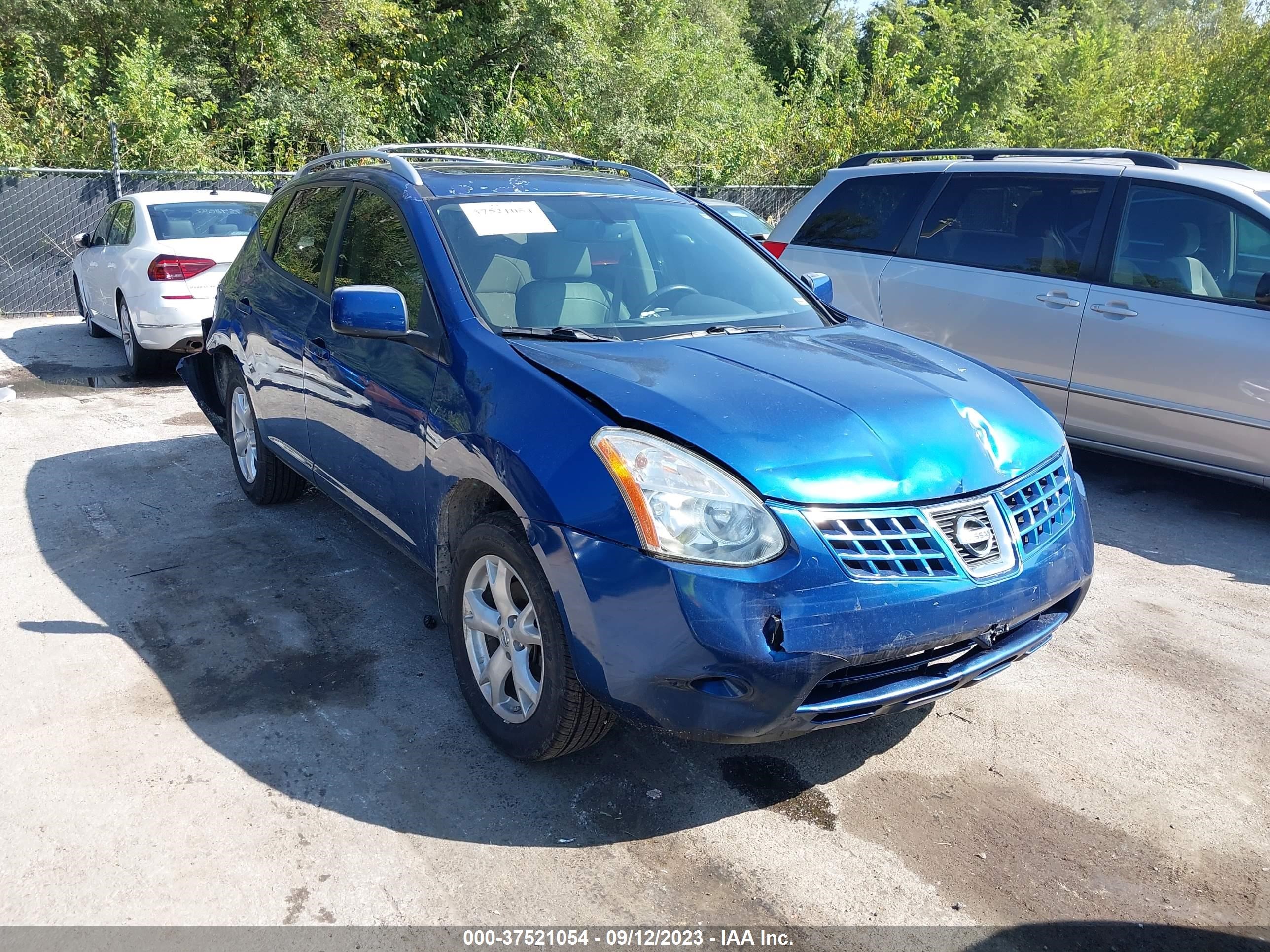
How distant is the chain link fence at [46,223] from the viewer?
39.5ft

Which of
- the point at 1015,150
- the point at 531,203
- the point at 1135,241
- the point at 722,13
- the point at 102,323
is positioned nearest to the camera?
the point at 531,203

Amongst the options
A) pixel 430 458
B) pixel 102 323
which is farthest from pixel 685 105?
pixel 430 458

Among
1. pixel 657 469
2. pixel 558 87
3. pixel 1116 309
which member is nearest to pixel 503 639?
pixel 657 469

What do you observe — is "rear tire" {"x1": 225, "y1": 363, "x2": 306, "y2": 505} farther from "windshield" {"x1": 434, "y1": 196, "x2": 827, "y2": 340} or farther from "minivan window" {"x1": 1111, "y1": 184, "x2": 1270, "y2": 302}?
"minivan window" {"x1": 1111, "y1": 184, "x2": 1270, "y2": 302}

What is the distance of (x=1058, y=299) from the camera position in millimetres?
6027

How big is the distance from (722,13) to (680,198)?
33.5 m

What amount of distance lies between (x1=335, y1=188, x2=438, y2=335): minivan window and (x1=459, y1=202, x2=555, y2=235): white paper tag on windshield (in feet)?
0.83

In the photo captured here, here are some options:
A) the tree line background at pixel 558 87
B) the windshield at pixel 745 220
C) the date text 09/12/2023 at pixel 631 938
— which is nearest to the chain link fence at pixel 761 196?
the tree line background at pixel 558 87

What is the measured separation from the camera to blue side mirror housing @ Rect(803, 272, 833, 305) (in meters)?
4.45

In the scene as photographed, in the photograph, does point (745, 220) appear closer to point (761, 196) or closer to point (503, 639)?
point (761, 196)

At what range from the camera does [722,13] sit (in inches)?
1361

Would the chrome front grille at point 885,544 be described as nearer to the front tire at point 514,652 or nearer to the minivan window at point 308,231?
the front tire at point 514,652

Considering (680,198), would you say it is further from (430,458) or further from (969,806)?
(969,806)

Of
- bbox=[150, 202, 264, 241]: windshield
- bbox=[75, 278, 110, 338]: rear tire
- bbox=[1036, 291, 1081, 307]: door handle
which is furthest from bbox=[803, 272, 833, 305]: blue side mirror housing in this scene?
bbox=[75, 278, 110, 338]: rear tire
